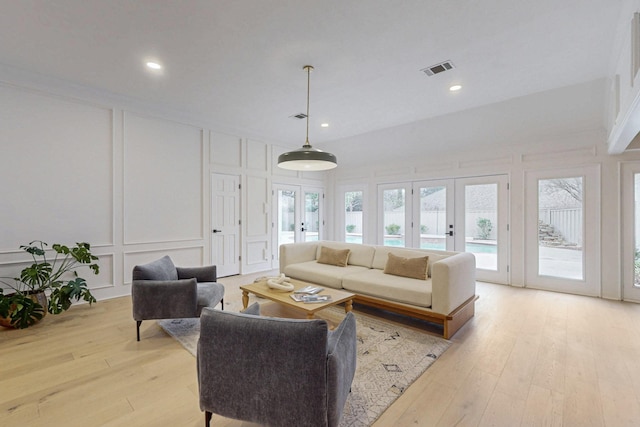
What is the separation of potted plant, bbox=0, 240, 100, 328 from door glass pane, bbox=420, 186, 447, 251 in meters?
5.61

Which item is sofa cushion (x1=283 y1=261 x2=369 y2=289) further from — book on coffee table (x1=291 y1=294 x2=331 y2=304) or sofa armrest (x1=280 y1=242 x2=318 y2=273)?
book on coffee table (x1=291 y1=294 x2=331 y2=304)

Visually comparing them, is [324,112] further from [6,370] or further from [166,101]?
[6,370]

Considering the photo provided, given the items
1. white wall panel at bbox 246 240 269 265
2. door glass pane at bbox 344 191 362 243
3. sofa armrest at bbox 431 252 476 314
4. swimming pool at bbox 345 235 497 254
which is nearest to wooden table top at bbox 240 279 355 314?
sofa armrest at bbox 431 252 476 314

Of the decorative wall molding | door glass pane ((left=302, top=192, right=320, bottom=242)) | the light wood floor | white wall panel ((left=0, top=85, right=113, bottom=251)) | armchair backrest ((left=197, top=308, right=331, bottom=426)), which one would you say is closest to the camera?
armchair backrest ((left=197, top=308, right=331, bottom=426))

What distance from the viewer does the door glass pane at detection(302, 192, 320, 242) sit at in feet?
23.0

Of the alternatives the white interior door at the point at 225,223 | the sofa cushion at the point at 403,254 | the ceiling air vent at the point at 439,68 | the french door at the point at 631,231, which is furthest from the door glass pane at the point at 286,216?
the french door at the point at 631,231

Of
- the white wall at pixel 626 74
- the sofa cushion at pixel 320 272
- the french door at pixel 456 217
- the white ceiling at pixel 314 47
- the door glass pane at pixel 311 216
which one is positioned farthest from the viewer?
the door glass pane at pixel 311 216

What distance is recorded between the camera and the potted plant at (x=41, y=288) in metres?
2.98

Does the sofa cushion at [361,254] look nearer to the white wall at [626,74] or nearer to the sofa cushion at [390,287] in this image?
the sofa cushion at [390,287]

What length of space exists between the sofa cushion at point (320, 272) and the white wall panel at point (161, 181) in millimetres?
1956

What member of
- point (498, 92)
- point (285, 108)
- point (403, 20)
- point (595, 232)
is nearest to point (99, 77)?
point (285, 108)

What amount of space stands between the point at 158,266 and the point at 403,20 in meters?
3.45

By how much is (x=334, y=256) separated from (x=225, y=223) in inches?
90.5

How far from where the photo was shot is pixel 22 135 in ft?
11.3
